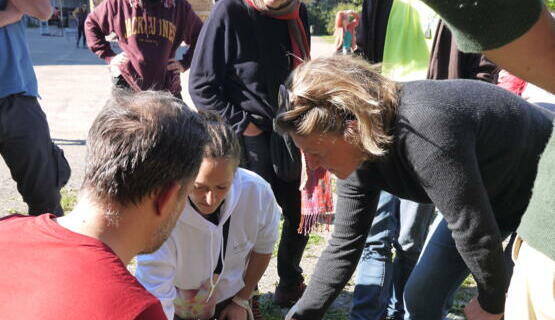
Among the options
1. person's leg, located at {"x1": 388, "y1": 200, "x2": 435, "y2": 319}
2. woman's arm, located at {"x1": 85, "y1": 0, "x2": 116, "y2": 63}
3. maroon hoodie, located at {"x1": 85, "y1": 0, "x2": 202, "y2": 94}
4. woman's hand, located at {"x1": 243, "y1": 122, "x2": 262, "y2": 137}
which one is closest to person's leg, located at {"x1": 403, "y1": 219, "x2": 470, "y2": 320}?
person's leg, located at {"x1": 388, "y1": 200, "x2": 435, "y2": 319}

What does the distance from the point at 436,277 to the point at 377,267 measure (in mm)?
610

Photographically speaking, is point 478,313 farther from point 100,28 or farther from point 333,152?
point 100,28

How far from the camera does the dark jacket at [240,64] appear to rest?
288 cm

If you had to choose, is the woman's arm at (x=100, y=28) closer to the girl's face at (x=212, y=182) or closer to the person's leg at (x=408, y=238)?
the girl's face at (x=212, y=182)

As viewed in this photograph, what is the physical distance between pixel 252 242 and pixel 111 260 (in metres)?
1.34

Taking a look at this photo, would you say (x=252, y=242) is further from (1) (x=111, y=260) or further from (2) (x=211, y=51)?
(1) (x=111, y=260)

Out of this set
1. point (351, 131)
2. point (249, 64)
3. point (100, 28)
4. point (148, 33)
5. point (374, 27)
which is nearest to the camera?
point (351, 131)

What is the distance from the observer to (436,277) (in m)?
2.18

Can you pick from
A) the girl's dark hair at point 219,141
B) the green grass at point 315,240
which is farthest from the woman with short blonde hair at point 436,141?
the green grass at point 315,240

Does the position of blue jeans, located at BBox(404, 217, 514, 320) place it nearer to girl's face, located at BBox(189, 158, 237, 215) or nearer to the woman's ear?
the woman's ear

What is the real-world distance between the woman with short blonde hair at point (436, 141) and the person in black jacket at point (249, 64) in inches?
36.0

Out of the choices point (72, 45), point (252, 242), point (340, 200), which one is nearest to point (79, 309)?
point (340, 200)

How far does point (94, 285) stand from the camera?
3.92 feet

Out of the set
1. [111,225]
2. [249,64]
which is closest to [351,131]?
[111,225]
